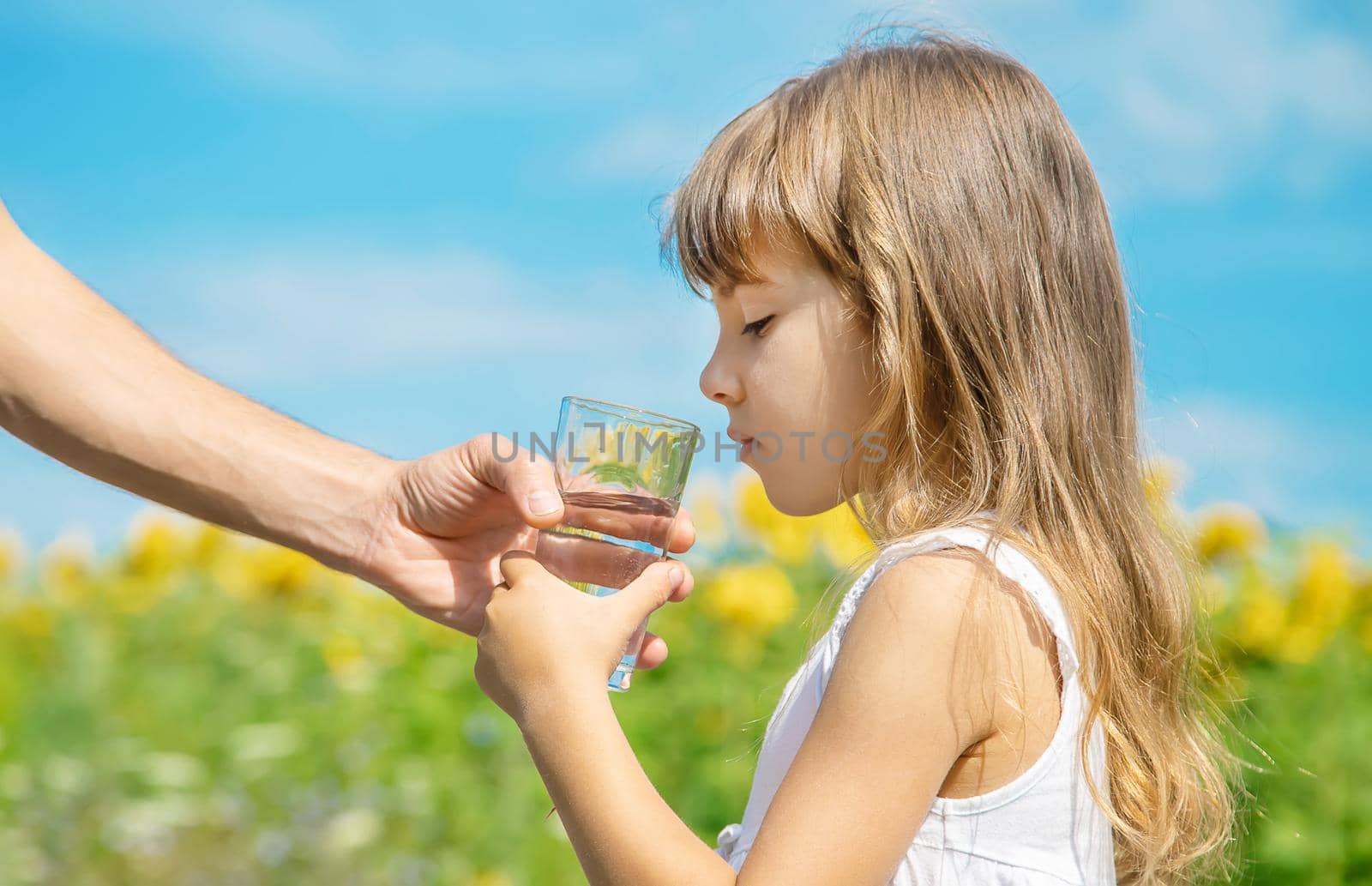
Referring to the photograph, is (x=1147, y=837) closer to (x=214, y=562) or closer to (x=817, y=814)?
(x=817, y=814)

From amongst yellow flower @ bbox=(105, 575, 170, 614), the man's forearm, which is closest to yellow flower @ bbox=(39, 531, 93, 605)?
yellow flower @ bbox=(105, 575, 170, 614)

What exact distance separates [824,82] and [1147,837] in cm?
121

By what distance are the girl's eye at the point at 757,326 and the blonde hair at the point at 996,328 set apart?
0.21 ft

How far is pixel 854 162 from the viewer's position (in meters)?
1.70

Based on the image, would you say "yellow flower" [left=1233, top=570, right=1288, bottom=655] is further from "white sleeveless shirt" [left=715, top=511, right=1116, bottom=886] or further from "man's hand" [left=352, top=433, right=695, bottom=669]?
"man's hand" [left=352, top=433, right=695, bottom=669]

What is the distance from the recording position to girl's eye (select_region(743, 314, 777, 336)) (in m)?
1.71

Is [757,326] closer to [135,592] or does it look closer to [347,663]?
[347,663]

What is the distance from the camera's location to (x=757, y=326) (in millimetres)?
1717

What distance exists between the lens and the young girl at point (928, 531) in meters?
1.40

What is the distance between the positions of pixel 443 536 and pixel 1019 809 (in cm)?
112

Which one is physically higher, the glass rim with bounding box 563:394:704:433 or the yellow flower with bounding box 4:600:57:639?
the yellow flower with bounding box 4:600:57:639

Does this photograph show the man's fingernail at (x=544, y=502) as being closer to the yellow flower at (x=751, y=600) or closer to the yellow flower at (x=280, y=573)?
the yellow flower at (x=751, y=600)

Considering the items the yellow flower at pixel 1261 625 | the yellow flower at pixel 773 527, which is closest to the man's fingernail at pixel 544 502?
the yellow flower at pixel 773 527

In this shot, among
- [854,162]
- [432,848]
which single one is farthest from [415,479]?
[432,848]
